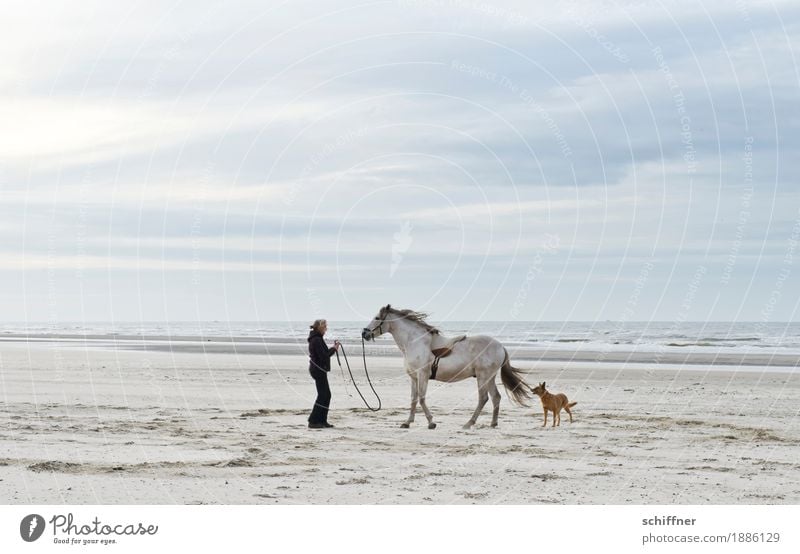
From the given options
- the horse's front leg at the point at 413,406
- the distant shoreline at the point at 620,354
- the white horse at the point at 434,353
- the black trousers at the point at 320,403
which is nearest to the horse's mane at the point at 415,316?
the white horse at the point at 434,353

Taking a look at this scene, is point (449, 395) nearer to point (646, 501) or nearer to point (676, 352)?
point (646, 501)

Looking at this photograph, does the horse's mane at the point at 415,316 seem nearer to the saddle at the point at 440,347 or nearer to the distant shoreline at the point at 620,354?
the saddle at the point at 440,347

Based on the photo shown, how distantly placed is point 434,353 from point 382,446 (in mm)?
3201

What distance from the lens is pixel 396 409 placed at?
21.9 metres

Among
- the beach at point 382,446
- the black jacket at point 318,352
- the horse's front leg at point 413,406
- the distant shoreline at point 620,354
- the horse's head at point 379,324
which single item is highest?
the horse's head at point 379,324

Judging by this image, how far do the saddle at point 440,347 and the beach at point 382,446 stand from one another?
1271 mm

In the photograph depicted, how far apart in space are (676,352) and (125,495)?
1741 inches

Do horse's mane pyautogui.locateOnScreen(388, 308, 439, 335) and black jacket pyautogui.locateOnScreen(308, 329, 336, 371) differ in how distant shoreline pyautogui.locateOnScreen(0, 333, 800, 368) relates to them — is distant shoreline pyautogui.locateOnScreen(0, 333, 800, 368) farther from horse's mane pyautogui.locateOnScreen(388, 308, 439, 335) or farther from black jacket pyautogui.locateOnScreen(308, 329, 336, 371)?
black jacket pyautogui.locateOnScreen(308, 329, 336, 371)

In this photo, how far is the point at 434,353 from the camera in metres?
18.6

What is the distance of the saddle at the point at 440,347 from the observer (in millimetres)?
18578

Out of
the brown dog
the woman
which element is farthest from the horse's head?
the brown dog

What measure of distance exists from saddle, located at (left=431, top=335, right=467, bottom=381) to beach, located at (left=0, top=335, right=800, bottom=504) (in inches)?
50.0

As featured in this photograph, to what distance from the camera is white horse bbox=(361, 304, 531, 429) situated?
1852 centimetres

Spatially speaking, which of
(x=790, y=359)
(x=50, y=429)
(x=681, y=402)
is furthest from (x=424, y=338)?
(x=790, y=359)
